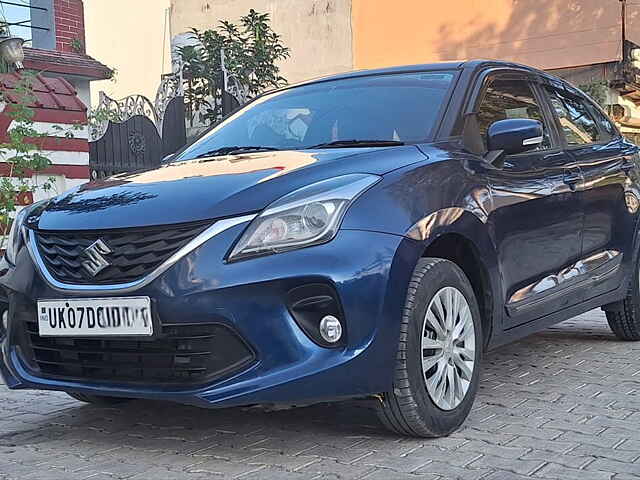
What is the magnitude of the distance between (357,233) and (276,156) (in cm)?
83

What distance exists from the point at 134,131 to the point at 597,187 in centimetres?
569

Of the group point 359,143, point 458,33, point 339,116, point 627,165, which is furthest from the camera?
point 458,33

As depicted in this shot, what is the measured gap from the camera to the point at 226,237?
123 inches

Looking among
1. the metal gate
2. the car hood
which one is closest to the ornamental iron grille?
the metal gate

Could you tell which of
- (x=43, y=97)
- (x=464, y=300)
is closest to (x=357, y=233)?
(x=464, y=300)

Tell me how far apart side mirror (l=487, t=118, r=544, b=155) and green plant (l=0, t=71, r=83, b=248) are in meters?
4.50

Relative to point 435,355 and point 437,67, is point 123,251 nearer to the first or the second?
point 435,355

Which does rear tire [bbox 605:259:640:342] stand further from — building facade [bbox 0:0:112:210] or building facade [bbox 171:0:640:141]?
building facade [bbox 171:0:640:141]

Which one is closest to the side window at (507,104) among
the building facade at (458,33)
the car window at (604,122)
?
the car window at (604,122)

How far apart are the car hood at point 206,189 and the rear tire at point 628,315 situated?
7.76ft

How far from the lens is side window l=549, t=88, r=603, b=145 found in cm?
500

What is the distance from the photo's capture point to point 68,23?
11.1 m

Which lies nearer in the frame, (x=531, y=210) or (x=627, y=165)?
(x=531, y=210)

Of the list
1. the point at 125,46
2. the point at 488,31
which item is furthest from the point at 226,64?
the point at 488,31
